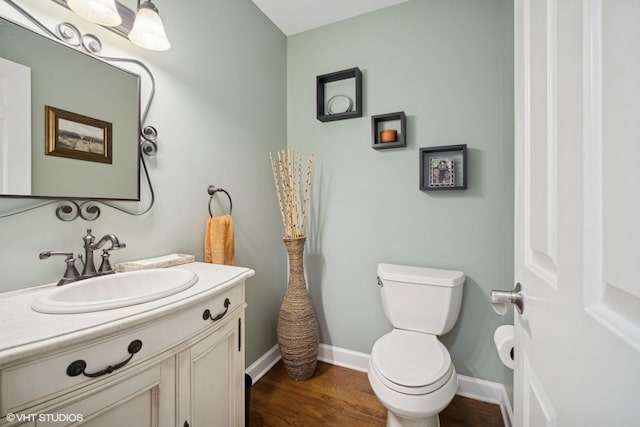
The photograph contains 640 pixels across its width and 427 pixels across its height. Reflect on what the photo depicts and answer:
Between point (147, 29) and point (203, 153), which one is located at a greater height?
point (147, 29)

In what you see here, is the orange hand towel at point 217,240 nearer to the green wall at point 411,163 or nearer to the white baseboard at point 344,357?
the green wall at point 411,163

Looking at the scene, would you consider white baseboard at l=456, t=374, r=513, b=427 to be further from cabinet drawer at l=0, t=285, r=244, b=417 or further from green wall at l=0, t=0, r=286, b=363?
cabinet drawer at l=0, t=285, r=244, b=417

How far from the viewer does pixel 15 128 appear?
2.58 feet

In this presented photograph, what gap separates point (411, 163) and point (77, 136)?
5.63 ft

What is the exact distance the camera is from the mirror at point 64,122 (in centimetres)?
78

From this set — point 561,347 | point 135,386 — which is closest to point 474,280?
point 561,347

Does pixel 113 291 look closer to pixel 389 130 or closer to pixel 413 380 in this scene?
pixel 413 380

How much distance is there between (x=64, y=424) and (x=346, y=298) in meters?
1.58

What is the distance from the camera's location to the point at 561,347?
37cm

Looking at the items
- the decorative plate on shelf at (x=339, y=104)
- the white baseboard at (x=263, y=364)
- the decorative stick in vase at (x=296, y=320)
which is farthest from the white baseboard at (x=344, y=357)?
the decorative plate on shelf at (x=339, y=104)

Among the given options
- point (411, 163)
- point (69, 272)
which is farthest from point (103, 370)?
point (411, 163)

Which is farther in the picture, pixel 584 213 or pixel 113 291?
pixel 113 291

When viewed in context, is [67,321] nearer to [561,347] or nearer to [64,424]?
[64,424]

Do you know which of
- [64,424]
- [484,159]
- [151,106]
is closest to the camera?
[64,424]
